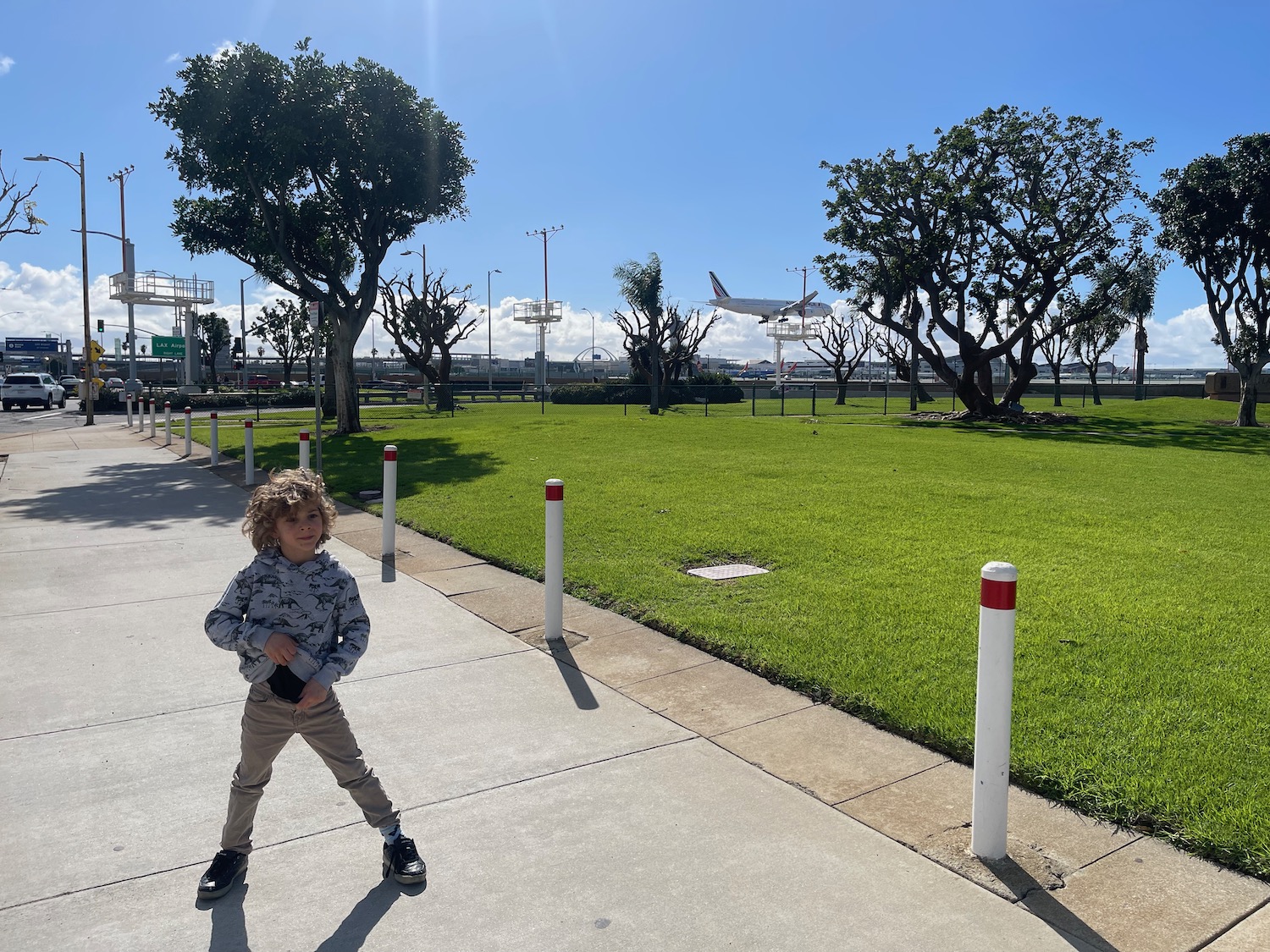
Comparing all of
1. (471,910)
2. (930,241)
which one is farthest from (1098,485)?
(930,241)

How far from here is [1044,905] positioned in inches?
118

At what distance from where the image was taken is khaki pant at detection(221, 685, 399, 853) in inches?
124

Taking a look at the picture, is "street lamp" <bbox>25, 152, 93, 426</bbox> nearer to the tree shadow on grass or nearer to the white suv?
the white suv

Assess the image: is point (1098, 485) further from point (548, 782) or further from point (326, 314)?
point (326, 314)

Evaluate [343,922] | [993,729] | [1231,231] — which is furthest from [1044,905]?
[1231,231]

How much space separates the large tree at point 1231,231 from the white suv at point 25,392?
44277 mm

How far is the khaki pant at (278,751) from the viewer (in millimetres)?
3148

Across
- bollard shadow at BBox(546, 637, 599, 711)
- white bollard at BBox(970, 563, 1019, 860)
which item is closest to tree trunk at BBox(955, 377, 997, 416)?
bollard shadow at BBox(546, 637, 599, 711)

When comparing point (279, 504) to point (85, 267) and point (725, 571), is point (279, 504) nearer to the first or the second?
point (725, 571)

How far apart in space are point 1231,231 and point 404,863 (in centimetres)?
3216

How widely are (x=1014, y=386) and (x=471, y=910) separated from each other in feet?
110

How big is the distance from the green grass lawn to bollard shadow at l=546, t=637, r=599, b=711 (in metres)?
0.72

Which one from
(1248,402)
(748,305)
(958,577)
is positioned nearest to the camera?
(958,577)

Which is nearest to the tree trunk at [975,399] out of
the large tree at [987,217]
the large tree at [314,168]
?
the large tree at [987,217]
